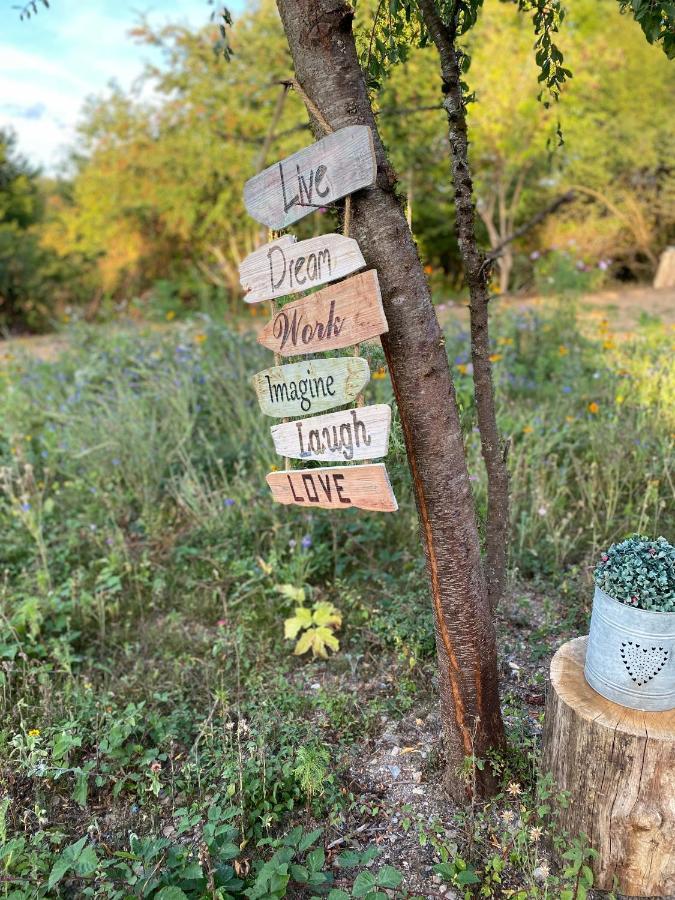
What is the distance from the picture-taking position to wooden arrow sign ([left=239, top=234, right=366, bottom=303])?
5.00ft

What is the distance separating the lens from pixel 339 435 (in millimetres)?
1637

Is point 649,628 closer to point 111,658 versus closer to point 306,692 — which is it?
point 306,692

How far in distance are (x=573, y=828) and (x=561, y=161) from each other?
428 inches

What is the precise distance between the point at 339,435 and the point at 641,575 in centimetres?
80

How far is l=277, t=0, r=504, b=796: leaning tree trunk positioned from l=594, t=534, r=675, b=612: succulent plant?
1.07 feet

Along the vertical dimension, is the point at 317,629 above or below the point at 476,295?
below

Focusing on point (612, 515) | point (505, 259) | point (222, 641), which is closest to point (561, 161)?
point (505, 259)

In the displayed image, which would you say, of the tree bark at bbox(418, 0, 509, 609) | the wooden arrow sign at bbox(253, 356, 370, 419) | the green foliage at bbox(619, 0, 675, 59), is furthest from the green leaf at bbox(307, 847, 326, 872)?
the green foliage at bbox(619, 0, 675, 59)

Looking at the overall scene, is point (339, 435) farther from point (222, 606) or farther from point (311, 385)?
point (222, 606)

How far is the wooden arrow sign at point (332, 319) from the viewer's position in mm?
1485

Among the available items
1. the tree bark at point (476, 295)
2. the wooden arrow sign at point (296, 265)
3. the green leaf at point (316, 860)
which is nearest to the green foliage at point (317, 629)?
the tree bark at point (476, 295)

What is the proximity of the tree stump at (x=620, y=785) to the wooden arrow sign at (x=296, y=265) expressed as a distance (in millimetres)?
1225

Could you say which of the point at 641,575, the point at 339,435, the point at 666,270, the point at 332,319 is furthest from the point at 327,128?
the point at 666,270

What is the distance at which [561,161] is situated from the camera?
10648mm
